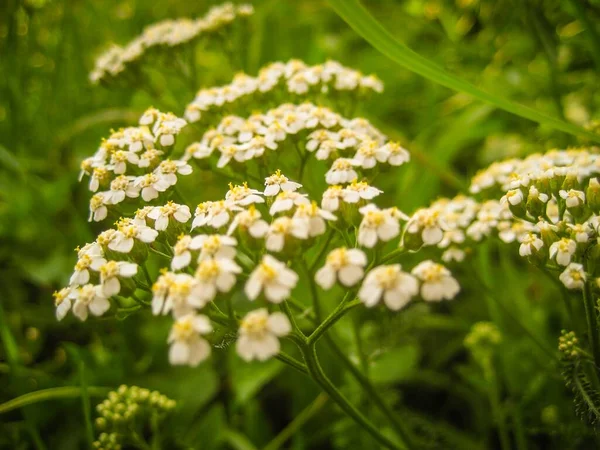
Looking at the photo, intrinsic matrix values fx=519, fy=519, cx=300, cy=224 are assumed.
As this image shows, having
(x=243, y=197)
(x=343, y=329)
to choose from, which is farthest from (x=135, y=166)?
(x=343, y=329)

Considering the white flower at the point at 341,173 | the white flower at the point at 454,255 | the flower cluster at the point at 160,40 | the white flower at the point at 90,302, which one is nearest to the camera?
the white flower at the point at 90,302

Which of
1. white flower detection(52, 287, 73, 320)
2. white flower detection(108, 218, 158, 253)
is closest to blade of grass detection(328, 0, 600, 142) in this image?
white flower detection(108, 218, 158, 253)

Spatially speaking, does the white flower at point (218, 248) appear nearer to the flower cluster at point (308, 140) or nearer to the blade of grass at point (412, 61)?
the flower cluster at point (308, 140)

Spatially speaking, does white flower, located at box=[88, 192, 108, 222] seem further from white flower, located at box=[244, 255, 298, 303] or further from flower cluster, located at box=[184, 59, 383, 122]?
white flower, located at box=[244, 255, 298, 303]

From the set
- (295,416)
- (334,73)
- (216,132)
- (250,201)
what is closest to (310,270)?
(250,201)

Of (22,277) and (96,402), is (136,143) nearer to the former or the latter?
(96,402)

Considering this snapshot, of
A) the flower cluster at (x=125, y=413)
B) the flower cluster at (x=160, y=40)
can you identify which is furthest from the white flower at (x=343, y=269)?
the flower cluster at (x=160, y=40)
